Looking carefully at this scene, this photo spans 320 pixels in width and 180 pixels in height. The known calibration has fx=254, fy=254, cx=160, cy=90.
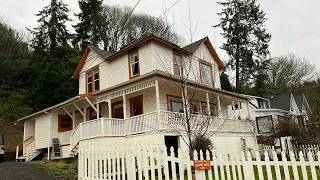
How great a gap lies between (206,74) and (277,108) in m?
20.0

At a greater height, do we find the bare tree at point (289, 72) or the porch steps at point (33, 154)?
the bare tree at point (289, 72)

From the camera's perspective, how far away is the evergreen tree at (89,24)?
33.9 metres

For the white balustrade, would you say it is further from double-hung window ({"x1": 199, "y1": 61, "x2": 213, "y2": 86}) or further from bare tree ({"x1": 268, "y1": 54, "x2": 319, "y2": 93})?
bare tree ({"x1": 268, "y1": 54, "x2": 319, "y2": 93})

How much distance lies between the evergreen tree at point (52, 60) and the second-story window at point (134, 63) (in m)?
11.7

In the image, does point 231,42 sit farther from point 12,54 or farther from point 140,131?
point 12,54

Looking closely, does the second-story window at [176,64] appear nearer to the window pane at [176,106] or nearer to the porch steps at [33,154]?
the window pane at [176,106]

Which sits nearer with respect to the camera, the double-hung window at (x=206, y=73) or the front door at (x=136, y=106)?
the front door at (x=136, y=106)

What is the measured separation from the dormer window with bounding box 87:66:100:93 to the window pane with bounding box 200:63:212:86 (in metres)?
7.68

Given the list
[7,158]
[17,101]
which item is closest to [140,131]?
[7,158]

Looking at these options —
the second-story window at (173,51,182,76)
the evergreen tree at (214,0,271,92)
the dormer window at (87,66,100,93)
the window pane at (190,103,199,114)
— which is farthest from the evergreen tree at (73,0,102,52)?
the window pane at (190,103,199,114)

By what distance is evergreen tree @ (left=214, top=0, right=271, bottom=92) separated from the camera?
107ft

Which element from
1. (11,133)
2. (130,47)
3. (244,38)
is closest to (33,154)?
(11,133)

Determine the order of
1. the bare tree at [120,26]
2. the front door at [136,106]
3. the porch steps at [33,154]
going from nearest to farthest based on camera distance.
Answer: the front door at [136,106]
the porch steps at [33,154]
the bare tree at [120,26]

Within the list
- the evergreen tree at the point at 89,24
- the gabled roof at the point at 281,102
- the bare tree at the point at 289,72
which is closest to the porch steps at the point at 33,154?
the evergreen tree at the point at 89,24
